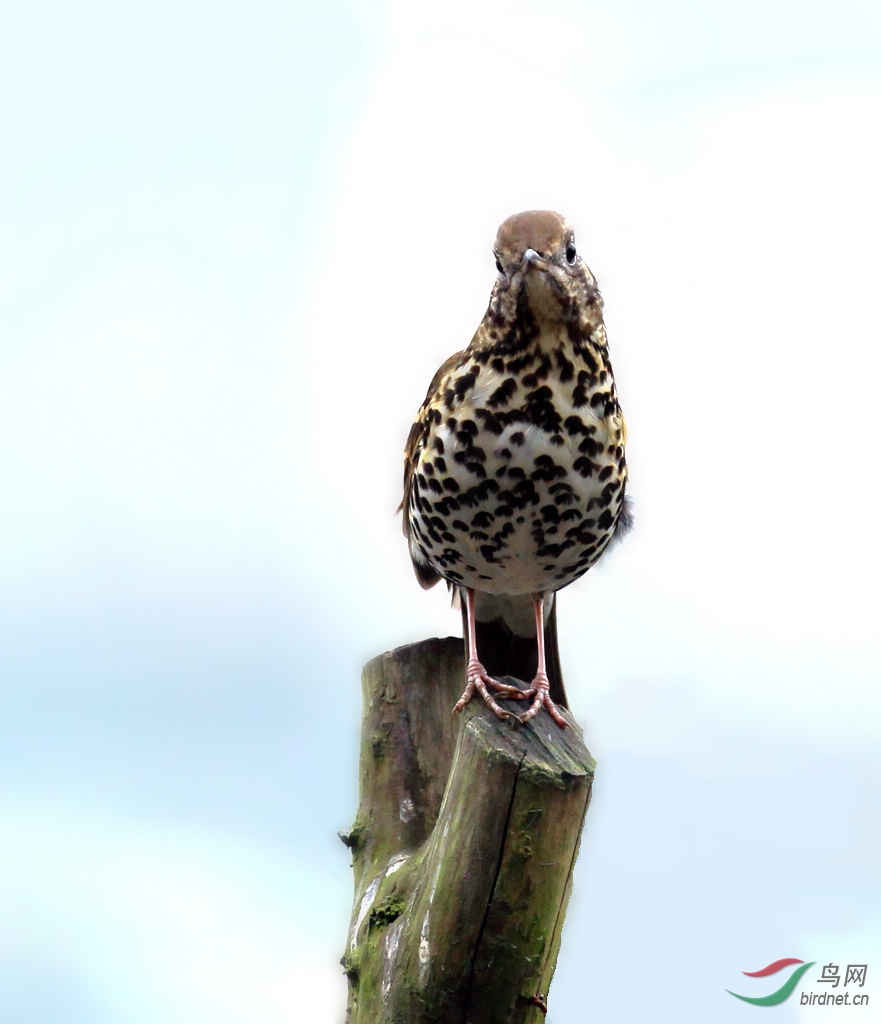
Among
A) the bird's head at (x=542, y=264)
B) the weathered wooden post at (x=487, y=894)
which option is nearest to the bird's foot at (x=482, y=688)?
the weathered wooden post at (x=487, y=894)

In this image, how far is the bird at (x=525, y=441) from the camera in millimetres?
5699

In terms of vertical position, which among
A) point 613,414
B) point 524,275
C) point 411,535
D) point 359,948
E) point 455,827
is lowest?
point 359,948

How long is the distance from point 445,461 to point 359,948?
7.34 ft

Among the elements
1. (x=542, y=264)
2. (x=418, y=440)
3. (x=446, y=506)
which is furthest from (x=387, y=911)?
(x=542, y=264)

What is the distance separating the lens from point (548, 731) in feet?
19.1

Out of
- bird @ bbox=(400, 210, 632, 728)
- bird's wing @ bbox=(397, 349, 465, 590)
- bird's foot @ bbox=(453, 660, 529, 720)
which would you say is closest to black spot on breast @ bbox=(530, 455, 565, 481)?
bird @ bbox=(400, 210, 632, 728)

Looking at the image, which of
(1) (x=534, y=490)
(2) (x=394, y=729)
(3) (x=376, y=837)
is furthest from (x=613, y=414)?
(3) (x=376, y=837)

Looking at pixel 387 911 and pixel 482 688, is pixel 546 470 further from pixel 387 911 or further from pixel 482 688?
pixel 387 911

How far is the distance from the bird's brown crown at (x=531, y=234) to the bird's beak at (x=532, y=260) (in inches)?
0.9

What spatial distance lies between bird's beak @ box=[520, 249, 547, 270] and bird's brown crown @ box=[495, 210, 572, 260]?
0.9 inches

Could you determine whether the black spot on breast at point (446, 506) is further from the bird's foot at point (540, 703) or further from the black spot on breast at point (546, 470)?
the bird's foot at point (540, 703)

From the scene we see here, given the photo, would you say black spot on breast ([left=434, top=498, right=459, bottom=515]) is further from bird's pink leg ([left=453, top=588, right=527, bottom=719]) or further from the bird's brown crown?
the bird's brown crown

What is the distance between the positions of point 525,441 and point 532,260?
2.72 feet

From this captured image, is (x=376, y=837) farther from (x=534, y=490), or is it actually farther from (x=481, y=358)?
(x=481, y=358)
